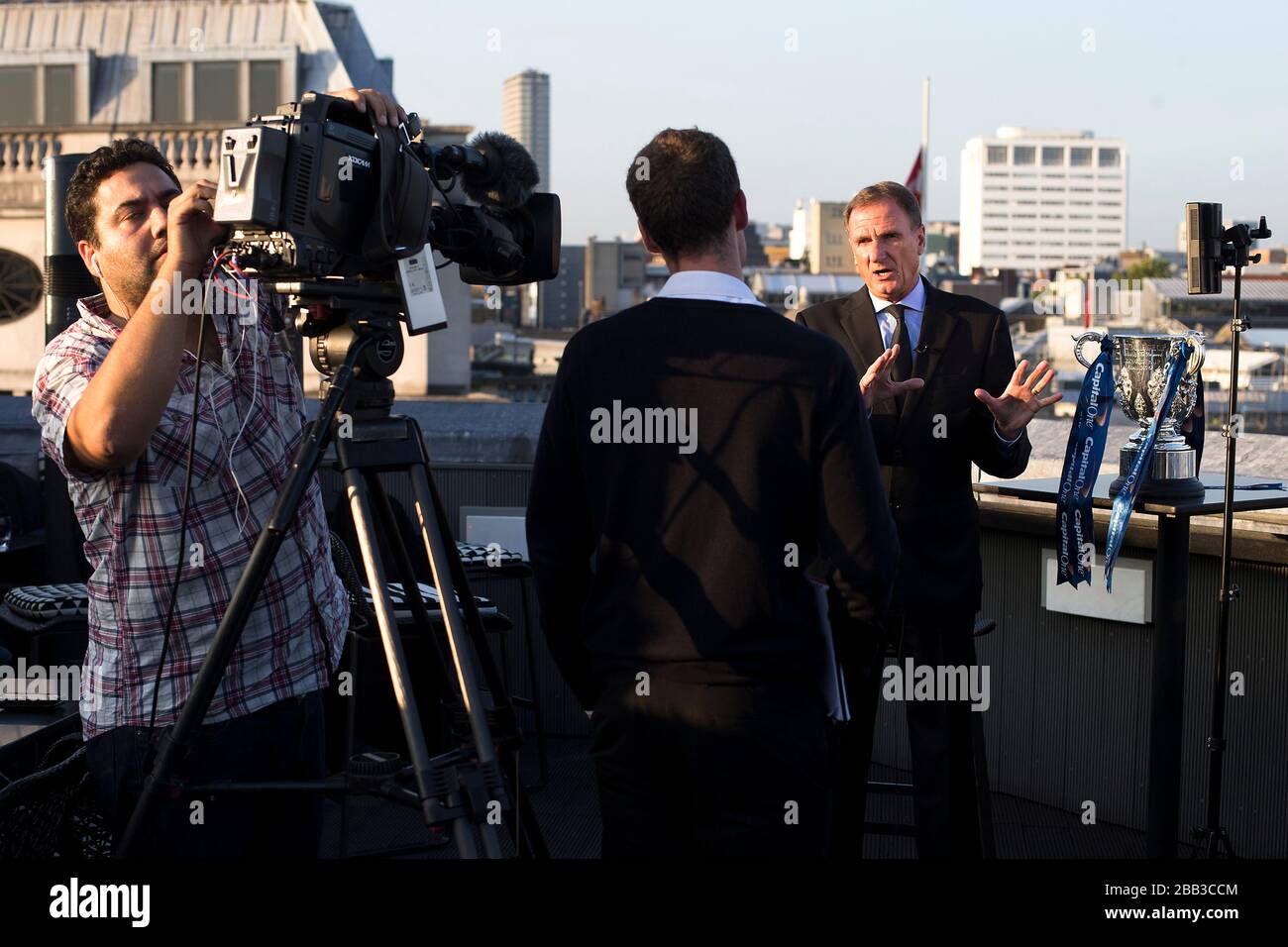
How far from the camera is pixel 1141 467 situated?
3.52 metres

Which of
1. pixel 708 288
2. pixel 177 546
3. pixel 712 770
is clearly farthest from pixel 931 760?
pixel 177 546

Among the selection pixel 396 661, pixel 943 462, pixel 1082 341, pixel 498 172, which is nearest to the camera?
pixel 396 661

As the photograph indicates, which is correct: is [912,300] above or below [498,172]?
below

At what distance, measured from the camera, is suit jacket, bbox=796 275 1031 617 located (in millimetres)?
3613

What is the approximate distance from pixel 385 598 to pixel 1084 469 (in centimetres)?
201

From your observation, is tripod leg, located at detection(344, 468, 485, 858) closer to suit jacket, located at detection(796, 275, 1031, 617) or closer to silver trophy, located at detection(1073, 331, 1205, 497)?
suit jacket, located at detection(796, 275, 1031, 617)

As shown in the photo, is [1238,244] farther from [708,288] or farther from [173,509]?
[173,509]

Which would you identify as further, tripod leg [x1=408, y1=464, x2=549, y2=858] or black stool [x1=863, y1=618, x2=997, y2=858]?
black stool [x1=863, y1=618, x2=997, y2=858]

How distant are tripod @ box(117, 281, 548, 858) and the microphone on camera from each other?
343 mm

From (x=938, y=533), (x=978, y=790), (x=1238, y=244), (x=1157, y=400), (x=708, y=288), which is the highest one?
(x=1238, y=244)

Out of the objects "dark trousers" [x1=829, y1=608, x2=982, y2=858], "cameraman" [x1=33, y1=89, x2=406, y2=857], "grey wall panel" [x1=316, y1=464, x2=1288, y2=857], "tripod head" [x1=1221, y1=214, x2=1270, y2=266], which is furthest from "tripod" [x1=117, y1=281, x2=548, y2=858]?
"grey wall panel" [x1=316, y1=464, x2=1288, y2=857]
